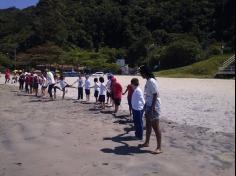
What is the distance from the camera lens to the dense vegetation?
241 ft

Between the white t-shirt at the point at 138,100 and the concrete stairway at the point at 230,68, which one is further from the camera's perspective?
the white t-shirt at the point at 138,100

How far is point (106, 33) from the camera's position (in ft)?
352

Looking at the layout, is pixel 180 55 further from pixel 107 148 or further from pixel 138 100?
pixel 107 148

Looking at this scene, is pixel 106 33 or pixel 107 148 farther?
pixel 106 33

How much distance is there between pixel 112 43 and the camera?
10569cm

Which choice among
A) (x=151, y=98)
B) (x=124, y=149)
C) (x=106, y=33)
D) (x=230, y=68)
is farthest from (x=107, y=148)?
(x=106, y=33)

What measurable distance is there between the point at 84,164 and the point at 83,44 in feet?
314

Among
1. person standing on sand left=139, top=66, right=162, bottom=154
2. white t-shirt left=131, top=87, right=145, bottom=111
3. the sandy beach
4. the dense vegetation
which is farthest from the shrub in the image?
person standing on sand left=139, top=66, right=162, bottom=154

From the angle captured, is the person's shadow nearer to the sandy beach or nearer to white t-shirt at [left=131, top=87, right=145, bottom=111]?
the sandy beach

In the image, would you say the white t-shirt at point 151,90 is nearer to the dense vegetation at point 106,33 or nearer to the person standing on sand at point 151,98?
the person standing on sand at point 151,98

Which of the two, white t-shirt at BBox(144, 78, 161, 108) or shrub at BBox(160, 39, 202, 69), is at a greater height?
shrub at BBox(160, 39, 202, 69)

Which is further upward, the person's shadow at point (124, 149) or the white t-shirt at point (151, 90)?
the white t-shirt at point (151, 90)

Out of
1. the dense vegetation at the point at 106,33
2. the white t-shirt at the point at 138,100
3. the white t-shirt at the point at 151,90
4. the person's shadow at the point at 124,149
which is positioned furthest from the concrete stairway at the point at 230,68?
the dense vegetation at the point at 106,33

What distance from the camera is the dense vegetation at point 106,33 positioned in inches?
2894
